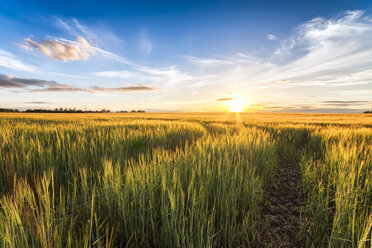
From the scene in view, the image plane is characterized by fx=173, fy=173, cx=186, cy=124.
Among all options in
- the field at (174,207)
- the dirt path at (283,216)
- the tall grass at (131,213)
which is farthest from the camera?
the dirt path at (283,216)

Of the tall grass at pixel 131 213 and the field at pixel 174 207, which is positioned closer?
the tall grass at pixel 131 213

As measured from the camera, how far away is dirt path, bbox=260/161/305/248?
1.54 metres

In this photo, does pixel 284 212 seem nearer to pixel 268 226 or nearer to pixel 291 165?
pixel 268 226

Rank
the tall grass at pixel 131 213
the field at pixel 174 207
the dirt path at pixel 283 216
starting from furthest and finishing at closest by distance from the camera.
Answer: the dirt path at pixel 283 216 → the field at pixel 174 207 → the tall grass at pixel 131 213

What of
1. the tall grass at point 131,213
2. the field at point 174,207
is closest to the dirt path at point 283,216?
the field at point 174,207

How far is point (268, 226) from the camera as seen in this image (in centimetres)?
175

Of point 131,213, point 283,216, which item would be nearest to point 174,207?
point 131,213

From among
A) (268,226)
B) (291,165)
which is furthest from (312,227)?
(291,165)

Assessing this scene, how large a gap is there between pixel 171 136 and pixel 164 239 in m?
3.63

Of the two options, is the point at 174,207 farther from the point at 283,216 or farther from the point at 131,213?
the point at 283,216

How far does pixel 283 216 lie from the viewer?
6.36ft

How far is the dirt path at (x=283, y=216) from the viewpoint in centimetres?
154

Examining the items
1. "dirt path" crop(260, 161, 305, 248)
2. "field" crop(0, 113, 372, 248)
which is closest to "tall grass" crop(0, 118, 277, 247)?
"field" crop(0, 113, 372, 248)

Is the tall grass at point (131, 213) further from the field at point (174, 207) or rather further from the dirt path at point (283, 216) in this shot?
the dirt path at point (283, 216)
